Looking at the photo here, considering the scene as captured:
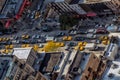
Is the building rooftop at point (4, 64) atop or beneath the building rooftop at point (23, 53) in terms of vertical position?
atop

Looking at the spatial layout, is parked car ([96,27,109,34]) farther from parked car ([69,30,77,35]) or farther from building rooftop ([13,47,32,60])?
building rooftop ([13,47,32,60])

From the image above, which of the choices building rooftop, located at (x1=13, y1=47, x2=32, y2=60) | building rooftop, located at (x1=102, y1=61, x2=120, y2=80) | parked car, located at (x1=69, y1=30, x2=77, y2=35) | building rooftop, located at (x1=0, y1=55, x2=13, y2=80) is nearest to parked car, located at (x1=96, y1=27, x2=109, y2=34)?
parked car, located at (x1=69, y1=30, x2=77, y2=35)

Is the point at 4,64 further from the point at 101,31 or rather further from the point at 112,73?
the point at 101,31

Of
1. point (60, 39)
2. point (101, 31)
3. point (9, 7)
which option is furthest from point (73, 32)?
point (9, 7)

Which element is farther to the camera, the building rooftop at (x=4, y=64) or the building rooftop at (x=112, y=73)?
the building rooftop at (x=112, y=73)

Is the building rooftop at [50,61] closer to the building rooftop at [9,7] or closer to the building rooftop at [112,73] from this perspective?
the building rooftop at [112,73]

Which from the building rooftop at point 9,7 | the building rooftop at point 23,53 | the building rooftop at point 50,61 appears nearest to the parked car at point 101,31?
the building rooftop at point 50,61

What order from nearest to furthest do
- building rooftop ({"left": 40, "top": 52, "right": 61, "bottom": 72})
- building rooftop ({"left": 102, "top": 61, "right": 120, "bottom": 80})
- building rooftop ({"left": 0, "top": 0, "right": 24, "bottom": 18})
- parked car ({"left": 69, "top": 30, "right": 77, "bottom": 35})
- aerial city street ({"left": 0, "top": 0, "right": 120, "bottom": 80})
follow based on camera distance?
aerial city street ({"left": 0, "top": 0, "right": 120, "bottom": 80}) < building rooftop ({"left": 102, "top": 61, "right": 120, "bottom": 80}) < building rooftop ({"left": 40, "top": 52, "right": 61, "bottom": 72}) < parked car ({"left": 69, "top": 30, "right": 77, "bottom": 35}) < building rooftop ({"left": 0, "top": 0, "right": 24, "bottom": 18})

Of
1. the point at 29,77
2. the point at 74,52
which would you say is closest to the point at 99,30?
the point at 74,52

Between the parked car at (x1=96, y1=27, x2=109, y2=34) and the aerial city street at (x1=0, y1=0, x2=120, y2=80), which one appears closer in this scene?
the aerial city street at (x1=0, y1=0, x2=120, y2=80)
